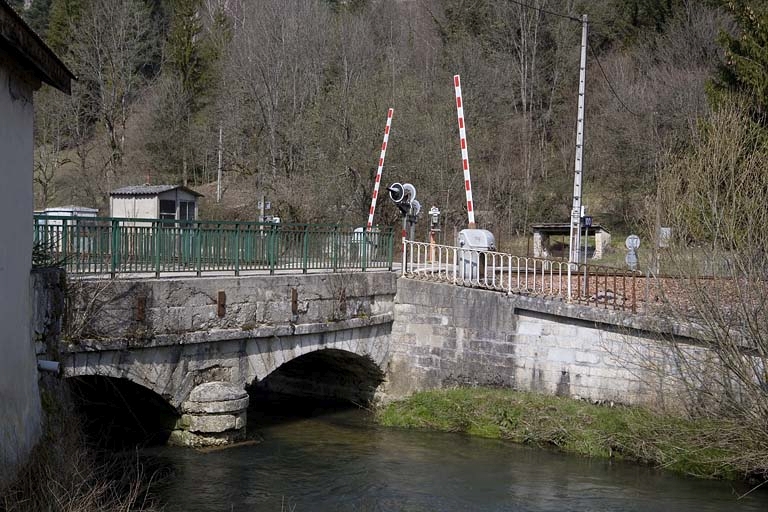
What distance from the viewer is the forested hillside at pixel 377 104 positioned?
27672 mm

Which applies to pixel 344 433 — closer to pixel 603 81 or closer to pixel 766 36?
pixel 766 36

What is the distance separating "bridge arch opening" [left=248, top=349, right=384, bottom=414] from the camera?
56.5 feet

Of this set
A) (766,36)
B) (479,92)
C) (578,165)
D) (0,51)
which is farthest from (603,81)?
(0,51)

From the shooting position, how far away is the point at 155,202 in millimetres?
22500

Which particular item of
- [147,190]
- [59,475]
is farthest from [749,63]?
[59,475]

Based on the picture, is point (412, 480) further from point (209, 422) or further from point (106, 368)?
point (106, 368)

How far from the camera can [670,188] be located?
12734mm

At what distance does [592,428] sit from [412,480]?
11.1 feet

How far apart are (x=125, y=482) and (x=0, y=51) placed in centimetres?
556

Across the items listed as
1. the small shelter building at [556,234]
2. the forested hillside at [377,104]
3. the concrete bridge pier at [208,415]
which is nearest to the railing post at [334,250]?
the concrete bridge pier at [208,415]

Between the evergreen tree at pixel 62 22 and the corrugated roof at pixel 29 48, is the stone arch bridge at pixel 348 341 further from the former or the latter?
the evergreen tree at pixel 62 22

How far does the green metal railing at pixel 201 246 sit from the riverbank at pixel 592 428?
3.08 metres

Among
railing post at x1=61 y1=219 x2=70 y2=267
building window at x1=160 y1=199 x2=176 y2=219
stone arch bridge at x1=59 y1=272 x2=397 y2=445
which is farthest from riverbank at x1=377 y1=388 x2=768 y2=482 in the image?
building window at x1=160 y1=199 x2=176 y2=219

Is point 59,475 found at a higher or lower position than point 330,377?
higher
